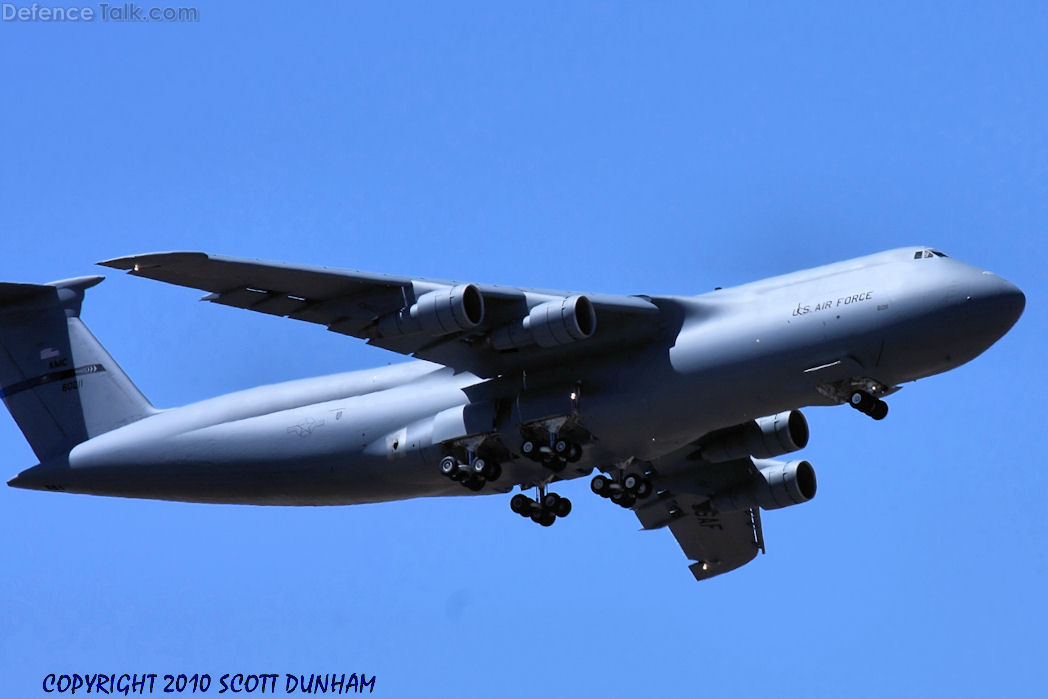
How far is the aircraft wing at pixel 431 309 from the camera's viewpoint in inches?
757

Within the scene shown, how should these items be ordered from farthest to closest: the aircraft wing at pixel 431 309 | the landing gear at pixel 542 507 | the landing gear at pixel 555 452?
the landing gear at pixel 542 507
the landing gear at pixel 555 452
the aircraft wing at pixel 431 309

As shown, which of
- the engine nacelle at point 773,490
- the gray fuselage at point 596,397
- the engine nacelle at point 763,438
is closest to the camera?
the gray fuselage at point 596,397

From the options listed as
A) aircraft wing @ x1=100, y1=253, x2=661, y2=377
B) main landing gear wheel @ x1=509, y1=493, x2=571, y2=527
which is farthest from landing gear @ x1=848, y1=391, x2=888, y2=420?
main landing gear wheel @ x1=509, y1=493, x2=571, y2=527

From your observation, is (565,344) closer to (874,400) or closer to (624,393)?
(624,393)

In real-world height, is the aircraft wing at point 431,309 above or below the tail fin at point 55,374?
below

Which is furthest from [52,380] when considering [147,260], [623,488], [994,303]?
[994,303]

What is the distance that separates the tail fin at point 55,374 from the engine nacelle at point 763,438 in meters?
8.49

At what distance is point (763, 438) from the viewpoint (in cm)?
2214

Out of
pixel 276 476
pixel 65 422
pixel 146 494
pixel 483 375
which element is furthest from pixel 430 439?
pixel 65 422

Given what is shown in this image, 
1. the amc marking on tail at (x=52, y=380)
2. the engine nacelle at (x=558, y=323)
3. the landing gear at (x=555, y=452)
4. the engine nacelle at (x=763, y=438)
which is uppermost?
the amc marking on tail at (x=52, y=380)

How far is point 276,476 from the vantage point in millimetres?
22203

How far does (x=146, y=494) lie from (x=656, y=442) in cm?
765

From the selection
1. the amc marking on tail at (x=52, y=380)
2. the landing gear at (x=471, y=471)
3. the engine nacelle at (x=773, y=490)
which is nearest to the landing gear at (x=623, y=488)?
the landing gear at (x=471, y=471)

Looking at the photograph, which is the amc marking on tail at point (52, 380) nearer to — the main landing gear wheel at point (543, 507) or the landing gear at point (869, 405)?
the main landing gear wheel at point (543, 507)
